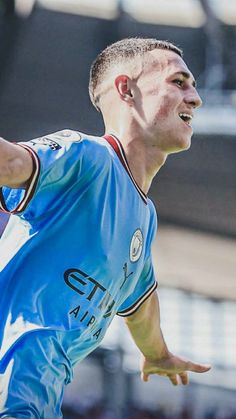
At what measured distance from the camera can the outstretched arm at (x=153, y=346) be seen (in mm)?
2747

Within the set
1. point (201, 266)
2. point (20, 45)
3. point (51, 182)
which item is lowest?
point (201, 266)

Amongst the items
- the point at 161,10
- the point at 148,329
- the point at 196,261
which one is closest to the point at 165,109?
the point at 148,329

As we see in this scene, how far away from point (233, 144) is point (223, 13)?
142cm

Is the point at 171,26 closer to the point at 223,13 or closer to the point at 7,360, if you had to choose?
the point at 223,13

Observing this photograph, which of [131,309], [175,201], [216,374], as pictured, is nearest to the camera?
[131,309]

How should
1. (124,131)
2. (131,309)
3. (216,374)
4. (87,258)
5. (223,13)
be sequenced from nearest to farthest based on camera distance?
(87,258), (124,131), (131,309), (223,13), (216,374)

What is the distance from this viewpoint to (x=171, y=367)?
2.81 meters

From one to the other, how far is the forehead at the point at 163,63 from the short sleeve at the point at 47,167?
46 cm

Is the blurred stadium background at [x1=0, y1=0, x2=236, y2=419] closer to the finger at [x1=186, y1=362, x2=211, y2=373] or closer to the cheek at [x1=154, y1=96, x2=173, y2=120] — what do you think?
the finger at [x1=186, y1=362, x2=211, y2=373]

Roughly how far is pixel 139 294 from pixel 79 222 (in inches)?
24.3

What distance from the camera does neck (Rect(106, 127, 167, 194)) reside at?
7.78 feet

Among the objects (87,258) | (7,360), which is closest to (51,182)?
(87,258)

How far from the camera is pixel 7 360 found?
2008mm

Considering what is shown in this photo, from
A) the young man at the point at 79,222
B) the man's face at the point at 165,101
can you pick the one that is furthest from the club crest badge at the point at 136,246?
the man's face at the point at 165,101
